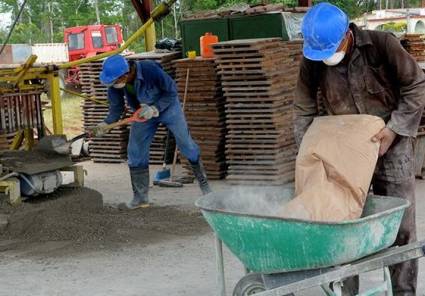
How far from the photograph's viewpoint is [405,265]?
4.38 meters

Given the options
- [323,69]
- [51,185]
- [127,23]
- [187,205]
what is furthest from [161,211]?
[127,23]

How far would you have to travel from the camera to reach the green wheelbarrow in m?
3.63

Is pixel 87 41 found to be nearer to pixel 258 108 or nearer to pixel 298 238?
pixel 258 108

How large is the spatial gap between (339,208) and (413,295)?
0.86 m

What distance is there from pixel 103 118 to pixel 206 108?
2331 mm

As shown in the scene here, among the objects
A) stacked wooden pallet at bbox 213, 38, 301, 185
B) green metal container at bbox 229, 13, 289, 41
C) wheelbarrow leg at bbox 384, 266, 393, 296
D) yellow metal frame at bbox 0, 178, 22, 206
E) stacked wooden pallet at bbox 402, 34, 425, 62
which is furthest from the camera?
stacked wooden pallet at bbox 402, 34, 425, 62

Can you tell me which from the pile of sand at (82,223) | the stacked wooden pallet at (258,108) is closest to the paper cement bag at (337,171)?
the pile of sand at (82,223)

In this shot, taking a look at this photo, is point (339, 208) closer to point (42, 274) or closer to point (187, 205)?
point (42, 274)

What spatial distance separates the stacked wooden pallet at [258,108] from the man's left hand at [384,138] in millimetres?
4610

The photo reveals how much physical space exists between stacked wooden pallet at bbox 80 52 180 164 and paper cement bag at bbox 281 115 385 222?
264 inches

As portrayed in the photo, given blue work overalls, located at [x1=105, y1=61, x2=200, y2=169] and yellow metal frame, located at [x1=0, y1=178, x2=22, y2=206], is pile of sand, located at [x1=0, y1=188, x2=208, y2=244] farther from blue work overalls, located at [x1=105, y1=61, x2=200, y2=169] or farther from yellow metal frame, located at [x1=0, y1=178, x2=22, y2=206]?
blue work overalls, located at [x1=105, y1=61, x2=200, y2=169]

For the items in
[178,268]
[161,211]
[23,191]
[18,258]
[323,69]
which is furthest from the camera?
[161,211]

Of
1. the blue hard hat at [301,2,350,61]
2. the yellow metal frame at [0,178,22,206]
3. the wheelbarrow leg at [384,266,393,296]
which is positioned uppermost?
the blue hard hat at [301,2,350,61]

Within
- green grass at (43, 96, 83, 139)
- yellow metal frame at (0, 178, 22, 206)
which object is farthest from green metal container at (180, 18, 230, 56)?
yellow metal frame at (0, 178, 22, 206)
